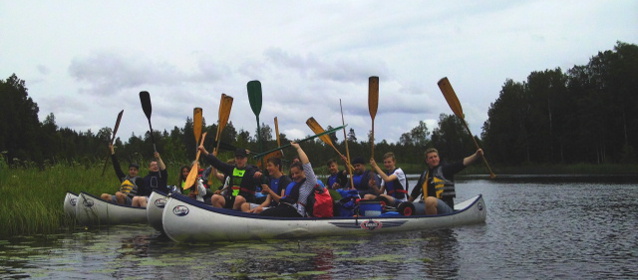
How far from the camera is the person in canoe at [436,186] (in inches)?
421

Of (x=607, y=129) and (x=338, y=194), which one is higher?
(x=607, y=129)

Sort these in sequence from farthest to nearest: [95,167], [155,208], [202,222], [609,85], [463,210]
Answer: [609,85] → [95,167] → [463,210] → [155,208] → [202,222]

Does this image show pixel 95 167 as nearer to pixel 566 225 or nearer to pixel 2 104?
pixel 566 225

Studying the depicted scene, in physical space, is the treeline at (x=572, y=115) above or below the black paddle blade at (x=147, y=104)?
above

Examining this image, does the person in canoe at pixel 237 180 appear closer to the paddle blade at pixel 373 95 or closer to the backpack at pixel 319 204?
the backpack at pixel 319 204

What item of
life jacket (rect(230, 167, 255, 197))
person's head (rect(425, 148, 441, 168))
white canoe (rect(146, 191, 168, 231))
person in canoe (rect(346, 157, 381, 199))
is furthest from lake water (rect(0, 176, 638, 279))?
person in canoe (rect(346, 157, 381, 199))

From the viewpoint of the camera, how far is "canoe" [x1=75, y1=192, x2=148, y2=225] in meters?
12.4

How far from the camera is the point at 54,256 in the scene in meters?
8.59

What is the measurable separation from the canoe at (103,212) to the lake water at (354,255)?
50cm

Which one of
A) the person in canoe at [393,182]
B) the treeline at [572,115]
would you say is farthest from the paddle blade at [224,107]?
the treeline at [572,115]

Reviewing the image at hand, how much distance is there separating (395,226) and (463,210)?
166cm

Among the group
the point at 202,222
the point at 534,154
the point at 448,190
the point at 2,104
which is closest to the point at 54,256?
the point at 202,222

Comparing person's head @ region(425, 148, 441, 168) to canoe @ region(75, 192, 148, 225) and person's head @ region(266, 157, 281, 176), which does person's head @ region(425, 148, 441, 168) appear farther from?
canoe @ region(75, 192, 148, 225)

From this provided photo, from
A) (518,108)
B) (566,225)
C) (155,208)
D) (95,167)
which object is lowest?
(566,225)
